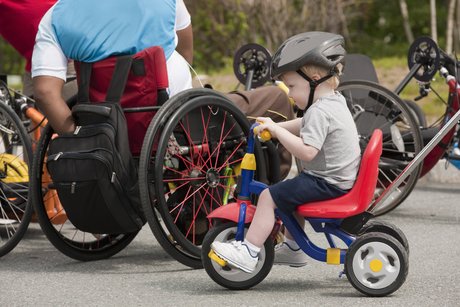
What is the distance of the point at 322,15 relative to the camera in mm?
16438

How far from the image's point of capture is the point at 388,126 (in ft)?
24.0

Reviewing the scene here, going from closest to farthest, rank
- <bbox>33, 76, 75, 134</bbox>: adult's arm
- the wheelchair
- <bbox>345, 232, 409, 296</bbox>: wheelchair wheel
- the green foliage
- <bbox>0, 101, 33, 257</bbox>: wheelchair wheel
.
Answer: <bbox>345, 232, 409, 296</bbox>: wheelchair wheel < the wheelchair < <bbox>33, 76, 75, 134</bbox>: adult's arm < <bbox>0, 101, 33, 257</bbox>: wheelchair wheel < the green foliage

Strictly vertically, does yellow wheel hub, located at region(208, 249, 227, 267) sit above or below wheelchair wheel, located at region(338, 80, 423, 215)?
above

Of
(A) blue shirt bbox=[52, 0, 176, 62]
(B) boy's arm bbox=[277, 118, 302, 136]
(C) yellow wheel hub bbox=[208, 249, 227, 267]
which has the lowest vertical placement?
(C) yellow wheel hub bbox=[208, 249, 227, 267]

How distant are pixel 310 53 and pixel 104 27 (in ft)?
3.66

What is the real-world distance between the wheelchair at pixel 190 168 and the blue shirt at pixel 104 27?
204 millimetres

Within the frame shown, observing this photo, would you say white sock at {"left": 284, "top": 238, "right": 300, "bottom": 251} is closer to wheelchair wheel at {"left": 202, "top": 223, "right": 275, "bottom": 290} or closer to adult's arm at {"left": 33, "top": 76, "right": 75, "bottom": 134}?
wheelchair wheel at {"left": 202, "top": 223, "right": 275, "bottom": 290}

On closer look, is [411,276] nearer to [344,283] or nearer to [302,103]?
[344,283]

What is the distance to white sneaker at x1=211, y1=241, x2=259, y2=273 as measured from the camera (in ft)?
15.9

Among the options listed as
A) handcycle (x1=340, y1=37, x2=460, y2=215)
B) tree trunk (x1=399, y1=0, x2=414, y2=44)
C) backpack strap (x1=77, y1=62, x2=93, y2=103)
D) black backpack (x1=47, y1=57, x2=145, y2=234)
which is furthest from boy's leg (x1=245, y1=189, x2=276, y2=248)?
tree trunk (x1=399, y1=0, x2=414, y2=44)

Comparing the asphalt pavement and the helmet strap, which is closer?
the asphalt pavement

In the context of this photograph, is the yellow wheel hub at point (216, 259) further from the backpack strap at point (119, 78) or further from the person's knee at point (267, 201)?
the backpack strap at point (119, 78)

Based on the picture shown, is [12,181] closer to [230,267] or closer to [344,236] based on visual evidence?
[230,267]

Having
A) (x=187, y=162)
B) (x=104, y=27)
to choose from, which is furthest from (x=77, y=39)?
(x=187, y=162)
